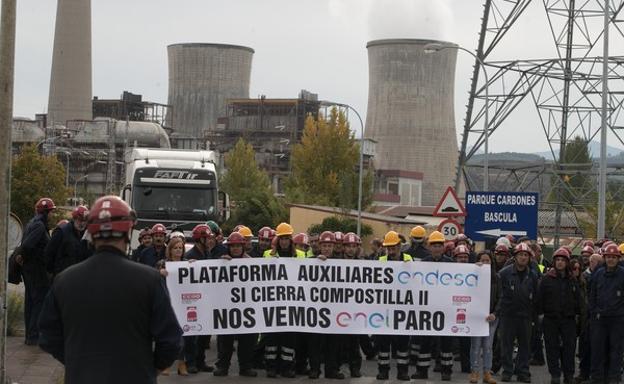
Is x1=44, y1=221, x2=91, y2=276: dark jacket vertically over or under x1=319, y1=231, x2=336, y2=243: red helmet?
under

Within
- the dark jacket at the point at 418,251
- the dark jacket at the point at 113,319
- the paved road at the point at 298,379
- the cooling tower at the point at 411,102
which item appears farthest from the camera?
the cooling tower at the point at 411,102

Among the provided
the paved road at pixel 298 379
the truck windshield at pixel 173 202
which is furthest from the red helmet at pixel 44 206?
the truck windshield at pixel 173 202

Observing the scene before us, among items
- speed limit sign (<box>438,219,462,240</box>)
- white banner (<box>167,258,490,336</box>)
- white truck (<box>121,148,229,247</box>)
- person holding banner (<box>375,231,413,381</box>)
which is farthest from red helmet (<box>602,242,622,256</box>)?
white truck (<box>121,148,229,247</box>)

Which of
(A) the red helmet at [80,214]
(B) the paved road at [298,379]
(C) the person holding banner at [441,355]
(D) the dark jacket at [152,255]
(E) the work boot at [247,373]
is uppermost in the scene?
(A) the red helmet at [80,214]

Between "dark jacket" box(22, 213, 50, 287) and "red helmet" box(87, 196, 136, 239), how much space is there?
825cm

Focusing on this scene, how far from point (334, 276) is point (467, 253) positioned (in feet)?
5.33

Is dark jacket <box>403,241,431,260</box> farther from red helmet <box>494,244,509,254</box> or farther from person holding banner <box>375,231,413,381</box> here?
person holding banner <box>375,231,413,381</box>

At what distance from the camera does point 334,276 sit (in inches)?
498

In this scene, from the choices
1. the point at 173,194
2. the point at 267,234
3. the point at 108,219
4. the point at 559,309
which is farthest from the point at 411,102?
the point at 108,219

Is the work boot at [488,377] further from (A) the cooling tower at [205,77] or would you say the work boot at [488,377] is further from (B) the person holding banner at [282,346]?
(A) the cooling tower at [205,77]

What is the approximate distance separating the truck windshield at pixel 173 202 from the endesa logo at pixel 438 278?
467 inches

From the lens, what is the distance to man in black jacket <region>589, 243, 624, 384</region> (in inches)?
504

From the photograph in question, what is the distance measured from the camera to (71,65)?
87438mm

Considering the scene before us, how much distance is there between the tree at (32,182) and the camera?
47.8 metres
